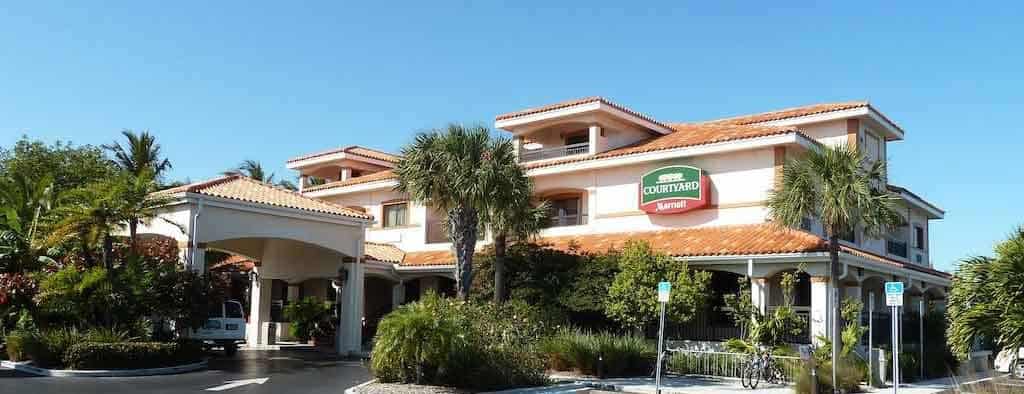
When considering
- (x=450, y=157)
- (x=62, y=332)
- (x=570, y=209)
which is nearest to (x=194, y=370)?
(x=62, y=332)

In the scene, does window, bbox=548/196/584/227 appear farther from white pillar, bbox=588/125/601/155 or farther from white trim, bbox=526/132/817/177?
white pillar, bbox=588/125/601/155

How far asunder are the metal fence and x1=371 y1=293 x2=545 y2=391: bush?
6.14 m

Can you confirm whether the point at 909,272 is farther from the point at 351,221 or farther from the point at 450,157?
the point at 351,221

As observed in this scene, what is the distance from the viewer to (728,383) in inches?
878

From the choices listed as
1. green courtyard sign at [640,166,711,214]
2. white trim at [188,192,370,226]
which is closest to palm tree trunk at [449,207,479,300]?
white trim at [188,192,370,226]

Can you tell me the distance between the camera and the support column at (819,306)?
23.5 metres

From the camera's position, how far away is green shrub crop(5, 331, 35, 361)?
22.3 m

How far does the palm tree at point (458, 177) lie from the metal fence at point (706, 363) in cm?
661

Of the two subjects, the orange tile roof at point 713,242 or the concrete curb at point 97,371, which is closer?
the concrete curb at point 97,371

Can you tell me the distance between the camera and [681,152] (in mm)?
29266

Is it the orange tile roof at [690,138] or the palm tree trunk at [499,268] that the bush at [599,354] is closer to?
the palm tree trunk at [499,268]

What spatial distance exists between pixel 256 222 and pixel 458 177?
6.60m

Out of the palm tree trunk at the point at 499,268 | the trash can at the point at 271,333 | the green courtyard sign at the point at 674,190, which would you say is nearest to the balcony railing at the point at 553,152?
the green courtyard sign at the point at 674,190

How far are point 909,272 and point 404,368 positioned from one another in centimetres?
1742
